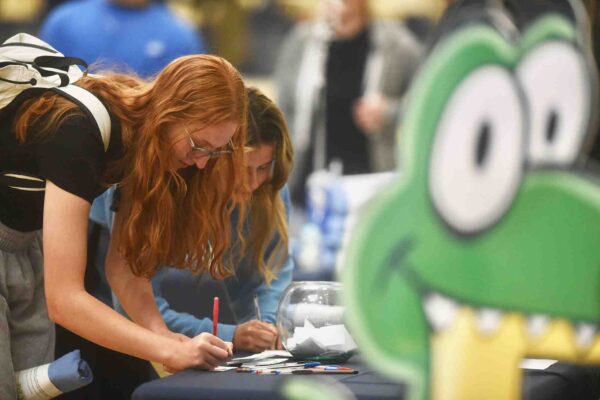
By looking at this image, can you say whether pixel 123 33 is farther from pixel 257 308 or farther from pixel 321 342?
pixel 321 342

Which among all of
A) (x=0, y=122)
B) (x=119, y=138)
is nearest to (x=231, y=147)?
(x=119, y=138)

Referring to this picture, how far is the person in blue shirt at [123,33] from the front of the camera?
3.08 metres

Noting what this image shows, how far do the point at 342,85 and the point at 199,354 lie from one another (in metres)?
1.41

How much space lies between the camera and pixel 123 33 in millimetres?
3158

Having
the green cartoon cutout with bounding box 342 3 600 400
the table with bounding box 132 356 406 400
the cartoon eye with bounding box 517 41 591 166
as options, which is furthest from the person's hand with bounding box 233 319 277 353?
the cartoon eye with bounding box 517 41 591 166

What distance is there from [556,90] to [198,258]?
853mm

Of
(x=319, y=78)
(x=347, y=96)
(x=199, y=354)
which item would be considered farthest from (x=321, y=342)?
(x=319, y=78)

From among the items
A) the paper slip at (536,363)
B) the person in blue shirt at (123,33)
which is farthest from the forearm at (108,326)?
the person in blue shirt at (123,33)

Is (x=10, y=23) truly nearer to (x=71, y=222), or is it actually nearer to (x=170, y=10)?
(x=170, y=10)

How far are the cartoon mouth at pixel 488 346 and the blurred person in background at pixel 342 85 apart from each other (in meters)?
0.85

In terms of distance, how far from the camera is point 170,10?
10.1ft

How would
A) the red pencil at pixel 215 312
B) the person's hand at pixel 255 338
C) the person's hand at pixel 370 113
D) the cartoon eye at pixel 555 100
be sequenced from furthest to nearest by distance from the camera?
1. the person's hand at pixel 370 113
2. the person's hand at pixel 255 338
3. the red pencil at pixel 215 312
4. the cartoon eye at pixel 555 100

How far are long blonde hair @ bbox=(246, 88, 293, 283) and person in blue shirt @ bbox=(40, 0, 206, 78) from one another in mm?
509

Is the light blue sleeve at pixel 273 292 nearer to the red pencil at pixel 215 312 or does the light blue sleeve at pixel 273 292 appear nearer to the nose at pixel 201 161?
the red pencil at pixel 215 312
